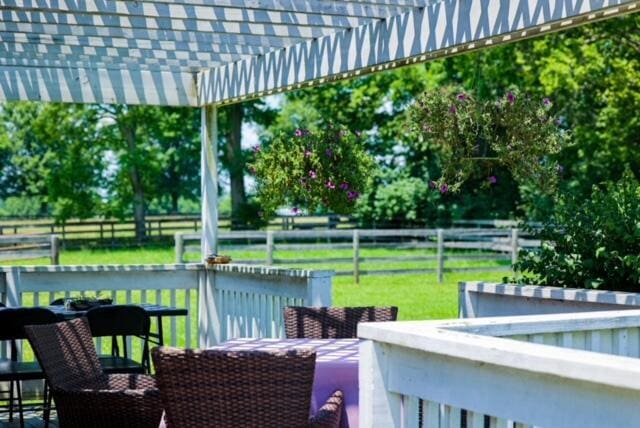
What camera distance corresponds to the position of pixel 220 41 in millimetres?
7590

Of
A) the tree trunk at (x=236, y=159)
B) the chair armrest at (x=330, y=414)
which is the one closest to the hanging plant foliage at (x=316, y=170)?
the chair armrest at (x=330, y=414)

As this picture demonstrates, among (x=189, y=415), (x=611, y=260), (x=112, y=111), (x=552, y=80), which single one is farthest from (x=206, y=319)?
(x=112, y=111)

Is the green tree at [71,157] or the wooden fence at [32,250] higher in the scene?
the green tree at [71,157]

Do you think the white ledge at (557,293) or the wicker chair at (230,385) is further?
the white ledge at (557,293)

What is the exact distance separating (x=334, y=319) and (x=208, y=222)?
11.9ft

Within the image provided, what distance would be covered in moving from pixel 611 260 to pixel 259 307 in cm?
277

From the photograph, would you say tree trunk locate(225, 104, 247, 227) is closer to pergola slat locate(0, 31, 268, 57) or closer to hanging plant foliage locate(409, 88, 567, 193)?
hanging plant foliage locate(409, 88, 567, 193)

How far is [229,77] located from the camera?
28.1 feet

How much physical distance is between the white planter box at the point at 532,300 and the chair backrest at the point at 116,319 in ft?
6.37

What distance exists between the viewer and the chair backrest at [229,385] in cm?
386

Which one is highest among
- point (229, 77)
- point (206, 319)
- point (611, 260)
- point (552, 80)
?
point (552, 80)

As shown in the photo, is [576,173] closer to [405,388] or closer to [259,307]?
[259,307]

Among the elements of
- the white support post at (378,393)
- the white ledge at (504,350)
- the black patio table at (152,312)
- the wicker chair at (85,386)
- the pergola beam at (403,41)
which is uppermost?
the pergola beam at (403,41)

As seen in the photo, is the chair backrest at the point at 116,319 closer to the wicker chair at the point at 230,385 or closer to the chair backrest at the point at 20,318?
the chair backrest at the point at 20,318
